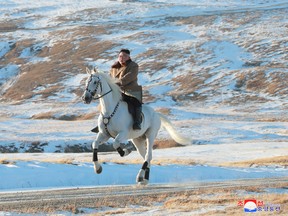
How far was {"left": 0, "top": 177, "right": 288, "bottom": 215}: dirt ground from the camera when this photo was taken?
13.8 metres

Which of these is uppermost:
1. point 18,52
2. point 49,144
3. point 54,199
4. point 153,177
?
point 54,199

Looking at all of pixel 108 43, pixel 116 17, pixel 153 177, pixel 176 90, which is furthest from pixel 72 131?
pixel 116 17

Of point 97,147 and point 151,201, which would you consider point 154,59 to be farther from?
point 151,201

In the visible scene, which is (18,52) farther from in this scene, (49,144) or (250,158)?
(250,158)

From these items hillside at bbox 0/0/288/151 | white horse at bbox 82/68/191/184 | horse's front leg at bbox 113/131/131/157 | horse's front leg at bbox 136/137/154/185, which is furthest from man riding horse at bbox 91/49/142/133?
hillside at bbox 0/0/288/151

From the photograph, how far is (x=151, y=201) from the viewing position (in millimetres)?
15898

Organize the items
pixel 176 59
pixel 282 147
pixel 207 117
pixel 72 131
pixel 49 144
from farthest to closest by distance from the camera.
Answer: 1. pixel 176 59
2. pixel 207 117
3. pixel 72 131
4. pixel 49 144
5. pixel 282 147

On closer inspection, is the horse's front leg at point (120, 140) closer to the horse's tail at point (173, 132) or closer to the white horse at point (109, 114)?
the white horse at point (109, 114)

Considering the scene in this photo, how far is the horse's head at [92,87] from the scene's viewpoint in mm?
16633

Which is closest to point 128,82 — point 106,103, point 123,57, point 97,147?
point 123,57

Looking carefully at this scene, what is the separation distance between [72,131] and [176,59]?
63.1 metres

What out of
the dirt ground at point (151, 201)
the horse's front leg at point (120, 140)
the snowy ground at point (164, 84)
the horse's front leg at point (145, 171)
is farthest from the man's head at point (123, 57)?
the snowy ground at point (164, 84)

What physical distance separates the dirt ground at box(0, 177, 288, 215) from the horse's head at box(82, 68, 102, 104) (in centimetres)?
276

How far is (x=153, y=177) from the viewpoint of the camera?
2688cm
